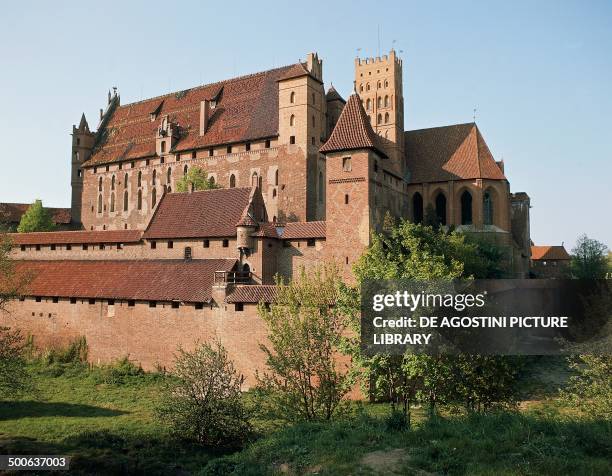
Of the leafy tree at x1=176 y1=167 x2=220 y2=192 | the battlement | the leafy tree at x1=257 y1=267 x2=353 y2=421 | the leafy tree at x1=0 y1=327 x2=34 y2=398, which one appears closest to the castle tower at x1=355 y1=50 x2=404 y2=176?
the battlement

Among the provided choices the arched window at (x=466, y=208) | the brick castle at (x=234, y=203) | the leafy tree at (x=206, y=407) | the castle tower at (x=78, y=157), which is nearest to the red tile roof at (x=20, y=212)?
the castle tower at (x=78, y=157)

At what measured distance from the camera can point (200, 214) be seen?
34594 millimetres

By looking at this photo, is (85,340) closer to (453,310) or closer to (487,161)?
(453,310)

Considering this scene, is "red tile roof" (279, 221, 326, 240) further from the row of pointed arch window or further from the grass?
the row of pointed arch window

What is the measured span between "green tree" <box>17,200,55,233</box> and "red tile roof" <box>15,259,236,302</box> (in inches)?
608

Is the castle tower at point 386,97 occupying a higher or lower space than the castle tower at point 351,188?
higher

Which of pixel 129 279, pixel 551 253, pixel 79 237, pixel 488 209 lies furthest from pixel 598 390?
pixel 551 253

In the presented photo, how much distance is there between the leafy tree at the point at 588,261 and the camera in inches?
2481

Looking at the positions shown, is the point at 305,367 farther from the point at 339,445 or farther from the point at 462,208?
the point at 462,208

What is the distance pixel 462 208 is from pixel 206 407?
124 ft

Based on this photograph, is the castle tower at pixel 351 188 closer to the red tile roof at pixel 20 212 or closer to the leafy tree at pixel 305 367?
the leafy tree at pixel 305 367

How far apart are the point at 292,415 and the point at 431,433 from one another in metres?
6.97

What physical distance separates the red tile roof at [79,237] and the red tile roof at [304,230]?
1105 centimetres

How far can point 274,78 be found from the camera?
159 ft
